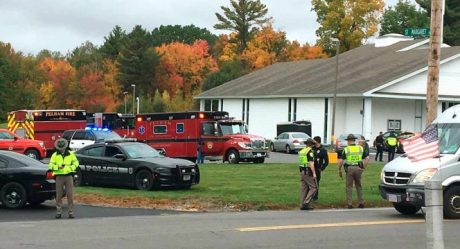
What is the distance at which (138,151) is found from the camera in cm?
2158

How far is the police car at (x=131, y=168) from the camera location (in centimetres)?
2048

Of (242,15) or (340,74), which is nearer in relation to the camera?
(340,74)

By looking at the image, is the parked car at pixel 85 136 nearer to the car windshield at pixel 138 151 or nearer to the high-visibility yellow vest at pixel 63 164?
the car windshield at pixel 138 151

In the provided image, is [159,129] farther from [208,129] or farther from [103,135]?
[103,135]

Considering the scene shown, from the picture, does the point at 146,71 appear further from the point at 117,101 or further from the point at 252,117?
the point at 252,117

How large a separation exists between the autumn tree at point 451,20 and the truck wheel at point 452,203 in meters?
74.6

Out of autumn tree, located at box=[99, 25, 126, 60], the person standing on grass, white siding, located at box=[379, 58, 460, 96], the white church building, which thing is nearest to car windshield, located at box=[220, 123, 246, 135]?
the person standing on grass

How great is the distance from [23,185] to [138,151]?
17.2 ft

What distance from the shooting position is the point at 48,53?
150 metres

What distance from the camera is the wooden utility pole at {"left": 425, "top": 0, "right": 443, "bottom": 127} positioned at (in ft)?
59.2

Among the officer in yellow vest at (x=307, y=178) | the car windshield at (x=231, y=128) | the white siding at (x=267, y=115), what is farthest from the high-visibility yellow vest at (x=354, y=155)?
the white siding at (x=267, y=115)


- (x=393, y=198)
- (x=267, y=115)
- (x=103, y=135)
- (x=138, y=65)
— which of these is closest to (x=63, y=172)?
(x=393, y=198)

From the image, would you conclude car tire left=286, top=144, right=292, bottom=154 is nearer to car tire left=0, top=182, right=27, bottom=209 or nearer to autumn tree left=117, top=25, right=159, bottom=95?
car tire left=0, top=182, right=27, bottom=209

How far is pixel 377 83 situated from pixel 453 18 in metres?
40.8
